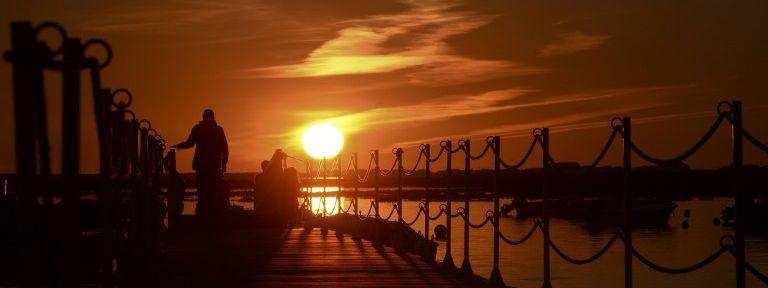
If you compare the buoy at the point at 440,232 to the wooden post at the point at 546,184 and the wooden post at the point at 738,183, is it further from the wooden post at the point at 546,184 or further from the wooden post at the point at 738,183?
the wooden post at the point at 738,183

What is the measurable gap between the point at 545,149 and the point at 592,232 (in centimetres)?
5122

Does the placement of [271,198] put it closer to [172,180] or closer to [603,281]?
[172,180]

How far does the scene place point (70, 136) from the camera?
384 centimetres

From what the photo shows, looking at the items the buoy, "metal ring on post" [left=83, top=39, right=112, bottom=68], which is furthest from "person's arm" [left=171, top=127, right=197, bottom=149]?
the buoy

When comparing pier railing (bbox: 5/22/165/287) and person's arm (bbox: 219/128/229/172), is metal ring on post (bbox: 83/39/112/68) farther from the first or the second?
person's arm (bbox: 219/128/229/172)

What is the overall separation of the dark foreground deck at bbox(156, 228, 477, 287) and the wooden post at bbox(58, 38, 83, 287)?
17.5 feet

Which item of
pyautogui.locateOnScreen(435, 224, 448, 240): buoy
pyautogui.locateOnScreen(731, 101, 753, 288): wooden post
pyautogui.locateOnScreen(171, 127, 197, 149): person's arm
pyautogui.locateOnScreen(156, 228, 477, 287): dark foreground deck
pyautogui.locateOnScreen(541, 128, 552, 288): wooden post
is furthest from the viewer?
pyautogui.locateOnScreen(435, 224, 448, 240): buoy

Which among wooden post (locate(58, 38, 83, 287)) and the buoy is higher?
wooden post (locate(58, 38, 83, 287))

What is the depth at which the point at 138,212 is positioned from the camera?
23.9 ft

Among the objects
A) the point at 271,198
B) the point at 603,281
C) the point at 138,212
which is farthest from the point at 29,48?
the point at 603,281

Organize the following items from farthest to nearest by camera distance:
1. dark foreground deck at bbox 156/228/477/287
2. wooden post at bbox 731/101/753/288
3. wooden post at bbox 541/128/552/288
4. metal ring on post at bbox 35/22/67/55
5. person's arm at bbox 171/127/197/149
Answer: person's arm at bbox 171/127/197/149
dark foreground deck at bbox 156/228/477/287
wooden post at bbox 541/128/552/288
wooden post at bbox 731/101/753/288
metal ring on post at bbox 35/22/67/55

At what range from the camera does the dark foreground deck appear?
9531 mm

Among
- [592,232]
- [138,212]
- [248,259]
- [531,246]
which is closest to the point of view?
[138,212]

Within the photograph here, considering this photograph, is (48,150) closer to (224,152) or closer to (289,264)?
(289,264)
